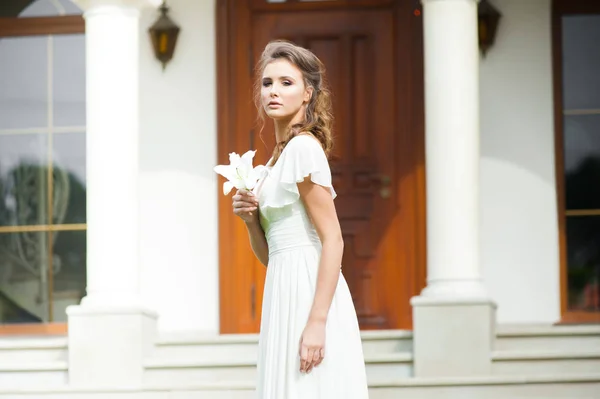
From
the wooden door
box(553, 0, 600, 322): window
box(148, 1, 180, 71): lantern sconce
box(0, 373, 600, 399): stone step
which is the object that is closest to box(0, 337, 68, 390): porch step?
box(0, 373, 600, 399): stone step

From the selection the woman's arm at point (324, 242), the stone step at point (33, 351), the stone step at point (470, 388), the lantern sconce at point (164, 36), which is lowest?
the stone step at point (470, 388)

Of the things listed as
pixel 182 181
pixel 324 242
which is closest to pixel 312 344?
pixel 324 242

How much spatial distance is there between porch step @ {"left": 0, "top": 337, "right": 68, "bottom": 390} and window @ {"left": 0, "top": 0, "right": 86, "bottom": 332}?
3.17 feet

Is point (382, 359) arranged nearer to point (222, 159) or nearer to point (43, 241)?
point (222, 159)

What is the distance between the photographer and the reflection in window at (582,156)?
26.0 ft

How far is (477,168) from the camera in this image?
6859 millimetres

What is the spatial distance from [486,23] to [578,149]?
42.0 inches

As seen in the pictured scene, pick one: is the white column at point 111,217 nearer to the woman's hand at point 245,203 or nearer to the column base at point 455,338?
the column base at point 455,338

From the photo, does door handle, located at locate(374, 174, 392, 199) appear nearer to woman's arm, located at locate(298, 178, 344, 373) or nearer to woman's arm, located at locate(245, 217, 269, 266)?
woman's arm, located at locate(245, 217, 269, 266)

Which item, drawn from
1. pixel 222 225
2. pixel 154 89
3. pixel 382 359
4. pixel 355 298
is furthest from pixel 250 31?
pixel 382 359

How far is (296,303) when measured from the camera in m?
3.12

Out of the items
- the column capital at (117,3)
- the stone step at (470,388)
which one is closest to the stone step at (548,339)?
the stone step at (470,388)

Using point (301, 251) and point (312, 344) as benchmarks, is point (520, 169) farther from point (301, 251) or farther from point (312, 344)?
point (312, 344)

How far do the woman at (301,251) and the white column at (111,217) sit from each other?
12.2 feet
